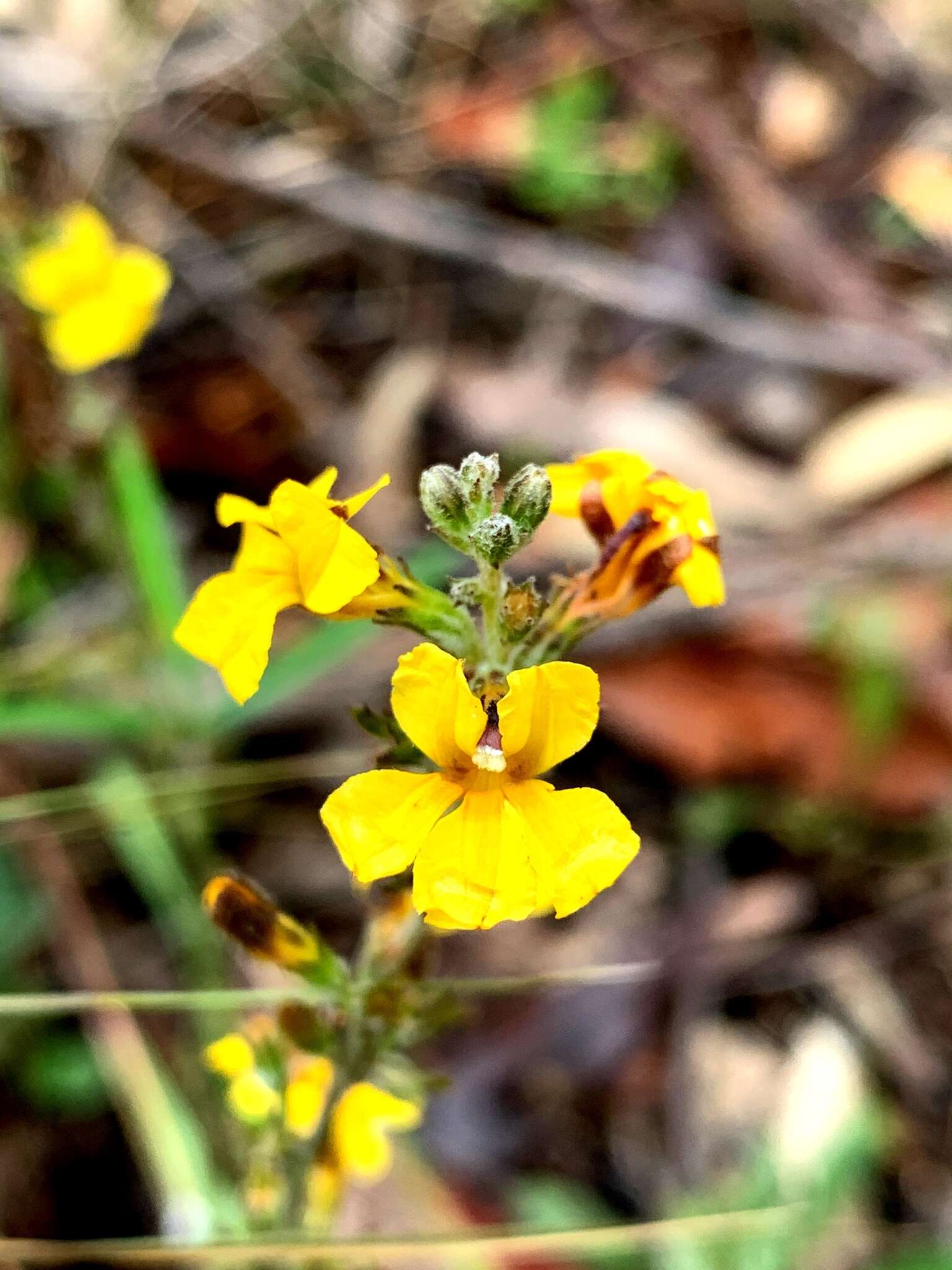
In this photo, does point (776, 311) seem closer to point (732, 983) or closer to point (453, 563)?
point (453, 563)

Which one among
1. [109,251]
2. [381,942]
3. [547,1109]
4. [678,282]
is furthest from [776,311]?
[381,942]

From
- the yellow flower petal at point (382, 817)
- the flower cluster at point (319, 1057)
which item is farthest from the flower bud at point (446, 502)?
the flower cluster at point (319, 1057)

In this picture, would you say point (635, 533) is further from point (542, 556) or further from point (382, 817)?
point (542, 556)

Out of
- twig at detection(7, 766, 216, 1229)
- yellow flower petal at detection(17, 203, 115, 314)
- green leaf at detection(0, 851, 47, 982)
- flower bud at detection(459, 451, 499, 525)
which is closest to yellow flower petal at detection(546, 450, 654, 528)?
flower bud at detection(459, 451, 499, 525)

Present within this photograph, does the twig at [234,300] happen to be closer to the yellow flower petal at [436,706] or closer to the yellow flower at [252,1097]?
the yellow flower at [252,1097]

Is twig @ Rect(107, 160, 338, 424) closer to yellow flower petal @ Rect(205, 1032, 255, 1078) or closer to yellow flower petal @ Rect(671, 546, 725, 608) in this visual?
yellow flower petal @ Rect(205, 1032, 255, 1078)

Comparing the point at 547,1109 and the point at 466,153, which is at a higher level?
the point at 466,153
